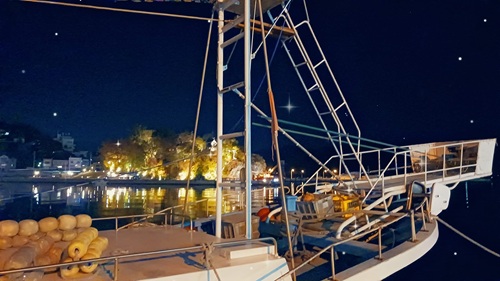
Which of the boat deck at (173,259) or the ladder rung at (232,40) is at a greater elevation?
the ladder rung at (232,40)

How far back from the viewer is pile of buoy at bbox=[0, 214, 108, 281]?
13.9ft

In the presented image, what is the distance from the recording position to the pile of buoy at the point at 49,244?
4223 mm

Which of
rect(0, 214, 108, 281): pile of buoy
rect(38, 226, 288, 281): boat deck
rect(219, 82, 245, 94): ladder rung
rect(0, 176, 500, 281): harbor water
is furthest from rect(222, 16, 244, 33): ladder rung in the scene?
rect(0, 214, 108, 281): pile of buoy

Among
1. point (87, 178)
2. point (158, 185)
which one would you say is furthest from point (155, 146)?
point (87, 178)

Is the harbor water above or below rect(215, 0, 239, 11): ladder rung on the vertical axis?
below

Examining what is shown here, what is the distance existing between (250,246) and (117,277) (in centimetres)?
195

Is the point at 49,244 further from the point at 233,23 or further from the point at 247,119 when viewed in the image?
the point at 233,23

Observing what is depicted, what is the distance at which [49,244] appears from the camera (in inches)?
193

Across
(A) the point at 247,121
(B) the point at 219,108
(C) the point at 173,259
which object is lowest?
(C) the point at 173,259

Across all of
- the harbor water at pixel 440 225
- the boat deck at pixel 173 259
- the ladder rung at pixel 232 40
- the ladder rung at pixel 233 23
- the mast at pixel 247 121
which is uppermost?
the ladder rung at pixel 233 23

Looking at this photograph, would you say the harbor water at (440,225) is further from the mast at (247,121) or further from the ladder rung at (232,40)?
→ the ladder rung at (232,40)

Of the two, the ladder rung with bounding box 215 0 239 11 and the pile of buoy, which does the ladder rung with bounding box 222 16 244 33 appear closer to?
the ladder rung with bounding box 215 0 239 11

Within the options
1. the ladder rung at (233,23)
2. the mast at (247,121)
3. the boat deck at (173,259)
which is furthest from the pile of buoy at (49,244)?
the ladder rung at (233,23)

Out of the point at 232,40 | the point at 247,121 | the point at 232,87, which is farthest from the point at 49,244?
the point at 232,40
